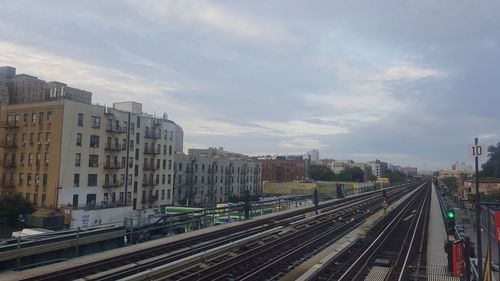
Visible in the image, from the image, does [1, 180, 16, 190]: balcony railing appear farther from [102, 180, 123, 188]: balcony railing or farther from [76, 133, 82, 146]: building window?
[102, 180, 123, 188]: balcony railing

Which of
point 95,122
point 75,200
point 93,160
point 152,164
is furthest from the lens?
point 152,164

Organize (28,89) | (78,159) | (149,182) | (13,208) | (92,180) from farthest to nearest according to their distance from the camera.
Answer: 1. (28,89)
2. (149,182)
3. (92,180)
4. (78,159)
5. (13,208)

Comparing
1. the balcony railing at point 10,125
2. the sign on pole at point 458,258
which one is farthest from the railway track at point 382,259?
the balcony railing at point 10,125

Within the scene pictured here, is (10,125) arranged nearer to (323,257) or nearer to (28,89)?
(28,89)

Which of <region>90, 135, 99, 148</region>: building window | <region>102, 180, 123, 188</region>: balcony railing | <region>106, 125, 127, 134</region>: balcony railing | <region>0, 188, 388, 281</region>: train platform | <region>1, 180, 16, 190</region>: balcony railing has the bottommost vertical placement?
<region>0, 188, 388, 281</region>: train platform

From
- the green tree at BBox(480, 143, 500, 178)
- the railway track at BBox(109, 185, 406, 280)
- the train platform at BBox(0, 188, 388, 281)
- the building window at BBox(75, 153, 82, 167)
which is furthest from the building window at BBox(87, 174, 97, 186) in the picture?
the green tree at BBox(480, 143, 500, 178)

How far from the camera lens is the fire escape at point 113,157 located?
56016 mm

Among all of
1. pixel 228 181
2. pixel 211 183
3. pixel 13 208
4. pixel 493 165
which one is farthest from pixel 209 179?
pixel 493 165

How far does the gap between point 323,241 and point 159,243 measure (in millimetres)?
9931

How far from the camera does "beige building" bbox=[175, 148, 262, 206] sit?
7744 cm

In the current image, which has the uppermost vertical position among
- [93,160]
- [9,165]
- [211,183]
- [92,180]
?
[93,160]

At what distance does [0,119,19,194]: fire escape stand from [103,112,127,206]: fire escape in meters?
11.3

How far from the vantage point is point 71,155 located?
167ft

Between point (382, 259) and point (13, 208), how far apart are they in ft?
140
